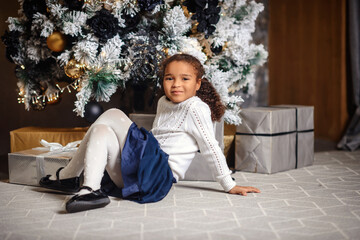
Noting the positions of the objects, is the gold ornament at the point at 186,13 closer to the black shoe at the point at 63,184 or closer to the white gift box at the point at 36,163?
the white gift box at the point at 36,163

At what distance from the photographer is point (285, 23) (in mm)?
5363

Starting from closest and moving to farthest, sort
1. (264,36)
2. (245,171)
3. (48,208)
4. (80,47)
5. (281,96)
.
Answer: (48,208) → (80,47) → (245,171) → (264,36) → (281,96)

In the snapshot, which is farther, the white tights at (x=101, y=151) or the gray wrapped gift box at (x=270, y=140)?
the gray wrapped gift box at (x=270, y=140)

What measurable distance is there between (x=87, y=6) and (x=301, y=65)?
120 inches

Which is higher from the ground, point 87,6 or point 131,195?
point 87,6

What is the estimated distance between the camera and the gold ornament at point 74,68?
2.87 meters

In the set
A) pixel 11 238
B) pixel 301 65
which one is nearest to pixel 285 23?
pixel 301 65

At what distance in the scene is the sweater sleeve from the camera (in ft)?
7.66

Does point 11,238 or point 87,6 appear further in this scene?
point 87,6


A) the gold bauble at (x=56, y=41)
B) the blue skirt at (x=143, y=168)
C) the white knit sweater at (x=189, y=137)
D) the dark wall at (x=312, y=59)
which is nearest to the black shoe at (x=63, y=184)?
the blue skirt at (x=143, y=168)

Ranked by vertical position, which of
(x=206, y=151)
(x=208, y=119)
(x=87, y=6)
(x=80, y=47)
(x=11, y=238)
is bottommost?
(x=11, y=238)

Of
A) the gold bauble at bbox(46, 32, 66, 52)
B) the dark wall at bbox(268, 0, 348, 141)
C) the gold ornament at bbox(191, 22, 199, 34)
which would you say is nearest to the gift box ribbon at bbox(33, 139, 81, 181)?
the gold bauble at bbox(46, 32, 66, 52)

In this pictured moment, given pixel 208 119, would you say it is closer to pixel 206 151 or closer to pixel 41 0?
pixel 206 151

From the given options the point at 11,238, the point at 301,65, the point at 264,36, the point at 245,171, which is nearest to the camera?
the point at 11,238
